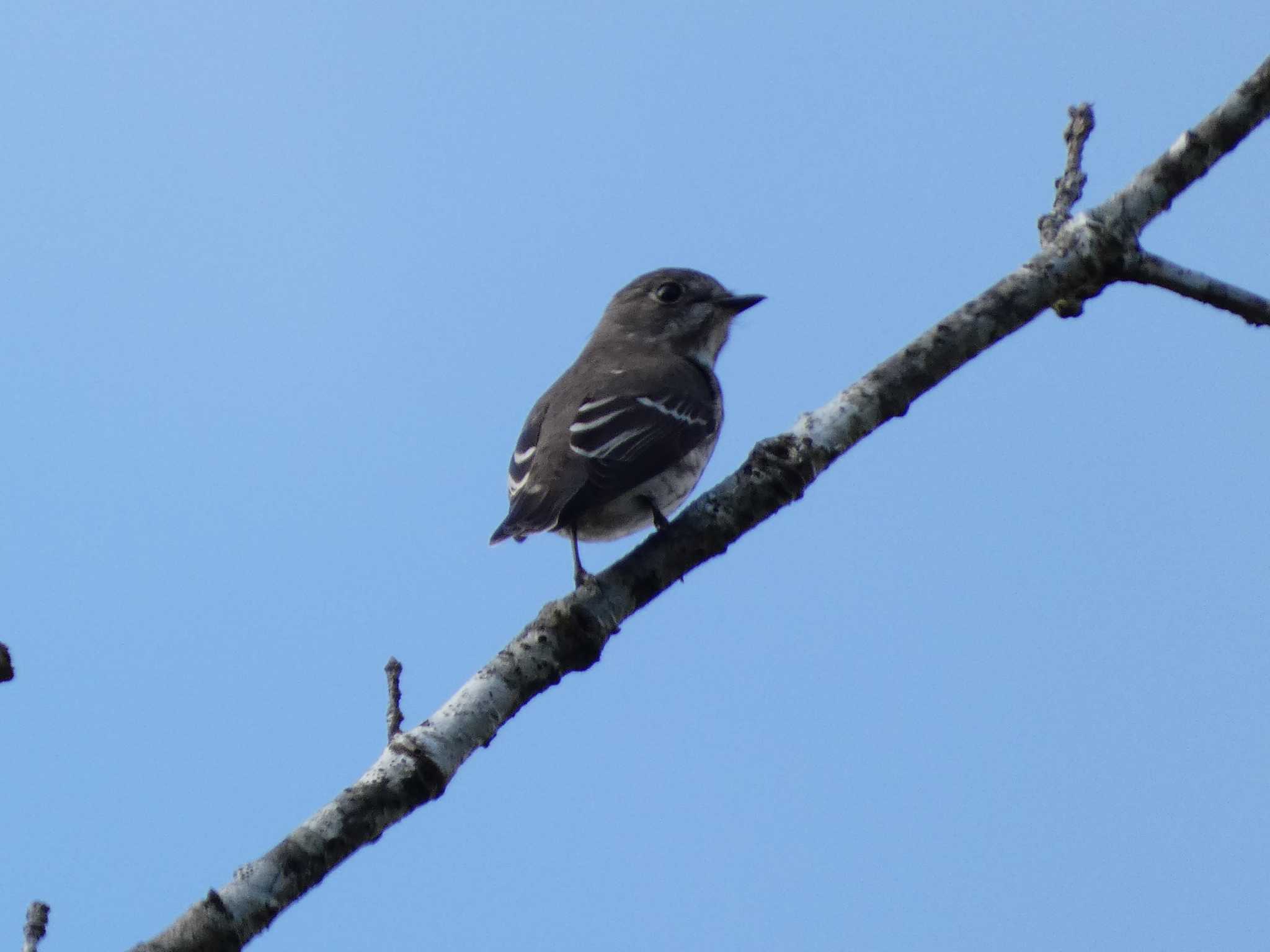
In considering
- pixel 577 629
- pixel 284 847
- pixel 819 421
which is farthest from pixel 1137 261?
pixel 284 847

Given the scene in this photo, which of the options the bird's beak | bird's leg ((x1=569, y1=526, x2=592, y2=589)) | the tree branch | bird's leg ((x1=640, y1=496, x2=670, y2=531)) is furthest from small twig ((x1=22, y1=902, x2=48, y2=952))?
the bird's beak

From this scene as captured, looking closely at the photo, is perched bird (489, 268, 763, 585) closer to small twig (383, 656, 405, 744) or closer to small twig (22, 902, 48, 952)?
small twig (383, 656, 405, 744)

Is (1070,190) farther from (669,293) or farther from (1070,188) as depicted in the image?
(669,293)

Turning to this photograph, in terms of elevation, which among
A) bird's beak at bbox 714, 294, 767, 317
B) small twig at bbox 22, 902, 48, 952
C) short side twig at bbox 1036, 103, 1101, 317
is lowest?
small twig at bbox 22, 902, 48, 952

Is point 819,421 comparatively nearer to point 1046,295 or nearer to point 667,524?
point 667,524

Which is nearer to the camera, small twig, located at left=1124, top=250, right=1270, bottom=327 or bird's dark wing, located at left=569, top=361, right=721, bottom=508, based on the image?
small twig, located at left=1124, top=250, right=1270, bottom=327
